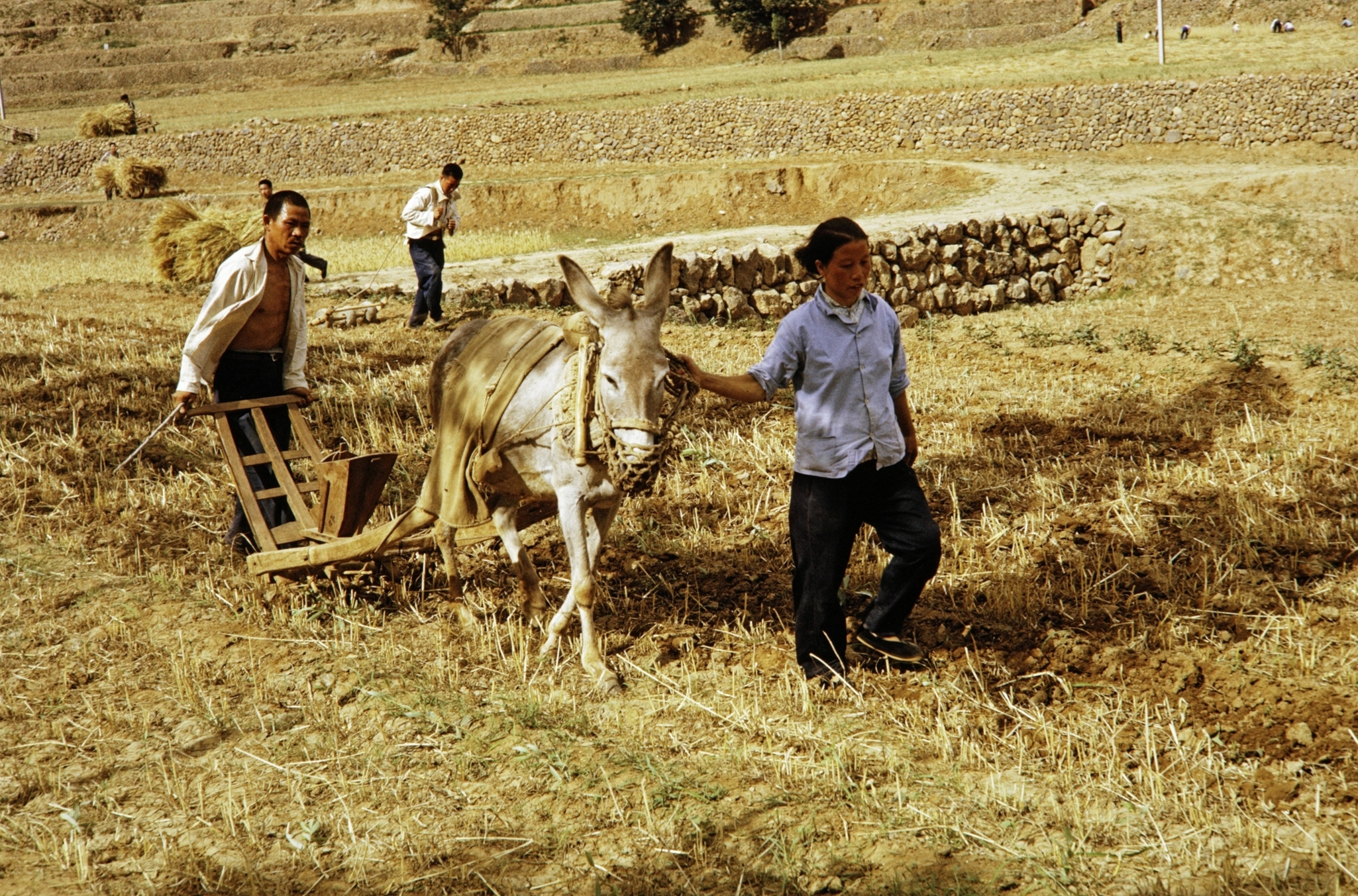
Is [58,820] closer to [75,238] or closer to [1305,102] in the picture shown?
[1305,102]

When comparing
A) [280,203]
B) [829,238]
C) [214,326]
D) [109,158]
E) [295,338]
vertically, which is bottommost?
[295,338]

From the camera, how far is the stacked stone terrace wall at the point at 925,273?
12898 mm

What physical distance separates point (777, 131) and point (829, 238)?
2524cm

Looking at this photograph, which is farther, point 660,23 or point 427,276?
point 660,23

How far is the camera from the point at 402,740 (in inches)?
165

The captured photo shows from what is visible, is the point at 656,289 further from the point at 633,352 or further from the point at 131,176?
the point at 131,176

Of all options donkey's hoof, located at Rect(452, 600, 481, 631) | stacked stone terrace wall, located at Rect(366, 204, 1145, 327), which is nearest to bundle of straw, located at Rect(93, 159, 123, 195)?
stacked stone terrace wall, located at Rect(366, 204, 1145, 327)

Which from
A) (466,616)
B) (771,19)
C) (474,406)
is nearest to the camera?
(474,406)

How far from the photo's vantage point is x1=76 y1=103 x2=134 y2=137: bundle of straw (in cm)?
3569

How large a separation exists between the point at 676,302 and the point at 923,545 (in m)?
8.89

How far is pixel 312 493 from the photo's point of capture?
5.57 metres

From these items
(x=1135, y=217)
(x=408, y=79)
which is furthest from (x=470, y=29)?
(x=1135, y=217)

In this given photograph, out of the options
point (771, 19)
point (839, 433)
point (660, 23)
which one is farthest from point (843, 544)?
point (660, 23)

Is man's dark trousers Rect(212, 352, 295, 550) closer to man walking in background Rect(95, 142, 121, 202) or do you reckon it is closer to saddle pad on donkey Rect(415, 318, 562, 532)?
saddle pad on donkey Rect(415, 318, 562, 532)
